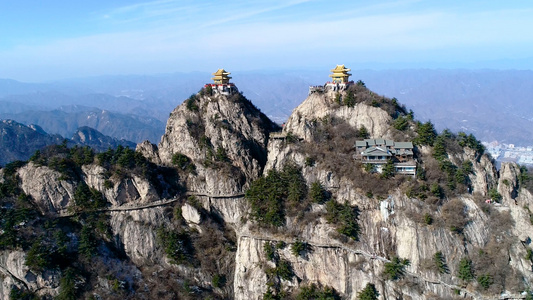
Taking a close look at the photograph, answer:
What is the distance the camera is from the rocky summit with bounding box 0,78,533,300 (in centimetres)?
2855

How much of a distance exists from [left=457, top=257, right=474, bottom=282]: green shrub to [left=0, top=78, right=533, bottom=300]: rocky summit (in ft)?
0.27

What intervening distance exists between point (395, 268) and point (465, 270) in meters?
4.96

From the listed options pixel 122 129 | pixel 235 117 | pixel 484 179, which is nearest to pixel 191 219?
pixel 235 117

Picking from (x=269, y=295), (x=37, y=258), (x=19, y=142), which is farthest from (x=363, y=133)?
(x=19, y=142)

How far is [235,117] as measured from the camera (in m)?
40.9

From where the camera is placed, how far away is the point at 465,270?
27.1 metres

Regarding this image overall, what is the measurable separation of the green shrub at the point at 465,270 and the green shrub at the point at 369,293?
630cm

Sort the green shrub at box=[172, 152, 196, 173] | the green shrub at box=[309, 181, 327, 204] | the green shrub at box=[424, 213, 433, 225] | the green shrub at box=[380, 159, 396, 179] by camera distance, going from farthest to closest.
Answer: the green shrub at box=[172, 152, 196, 173] < the green shrub at box=[309, 181, 327, 204] < the green shrub at box=[380, 159, 396, 179] < the green shrub at box=[424, 213, 433, 225]

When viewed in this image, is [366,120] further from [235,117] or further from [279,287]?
[279,287]

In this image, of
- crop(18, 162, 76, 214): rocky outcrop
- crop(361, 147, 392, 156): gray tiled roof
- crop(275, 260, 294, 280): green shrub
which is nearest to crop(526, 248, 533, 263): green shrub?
crop(361, 147, 392, 156): gray tiled roof

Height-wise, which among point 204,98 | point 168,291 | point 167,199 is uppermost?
point 204,98

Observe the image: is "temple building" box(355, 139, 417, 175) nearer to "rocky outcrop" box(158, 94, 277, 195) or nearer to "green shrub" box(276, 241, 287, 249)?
"green shrub" box(276, 241, 287, 249)

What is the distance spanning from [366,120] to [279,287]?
731 inches

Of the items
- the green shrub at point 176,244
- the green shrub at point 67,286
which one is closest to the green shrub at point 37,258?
the green shrub at point 67,286
